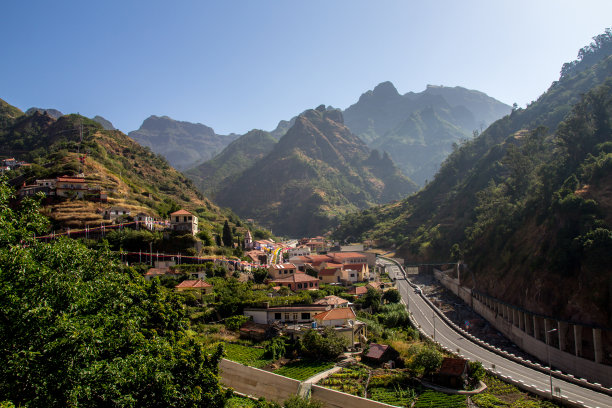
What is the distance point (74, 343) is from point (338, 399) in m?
16.2

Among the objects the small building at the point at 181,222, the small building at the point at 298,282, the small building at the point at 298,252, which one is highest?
the small building at the point at 181,222

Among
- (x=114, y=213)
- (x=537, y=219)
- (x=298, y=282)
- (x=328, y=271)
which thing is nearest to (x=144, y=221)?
(x=114, y=213)

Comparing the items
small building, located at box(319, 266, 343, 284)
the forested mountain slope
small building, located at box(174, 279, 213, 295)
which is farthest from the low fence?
small building, located at box(319, 266, 343, 284)

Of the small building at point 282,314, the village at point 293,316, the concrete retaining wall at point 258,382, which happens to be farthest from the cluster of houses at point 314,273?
the concrete retaining wall at point 258,382

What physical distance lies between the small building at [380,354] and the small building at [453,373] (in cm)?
466

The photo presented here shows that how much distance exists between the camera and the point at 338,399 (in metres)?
25.0

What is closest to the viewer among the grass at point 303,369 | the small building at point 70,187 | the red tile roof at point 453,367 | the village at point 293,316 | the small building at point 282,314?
the red tile roof at point 453,367

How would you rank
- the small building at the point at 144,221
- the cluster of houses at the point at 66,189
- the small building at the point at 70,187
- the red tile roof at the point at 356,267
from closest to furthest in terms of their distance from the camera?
the small building at the point at 144,221 < the cluster of houses at the point at 66,189 < the small building at the point at 70,187 < the red tile roof at the point at 356,267

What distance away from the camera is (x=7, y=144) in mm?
107062

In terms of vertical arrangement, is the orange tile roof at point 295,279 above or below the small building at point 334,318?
above

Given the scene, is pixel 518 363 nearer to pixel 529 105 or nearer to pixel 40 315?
pixel 40 315

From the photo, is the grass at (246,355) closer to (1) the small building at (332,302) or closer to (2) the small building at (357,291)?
(1) the small building at (332,302)

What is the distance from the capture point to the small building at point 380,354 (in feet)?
105

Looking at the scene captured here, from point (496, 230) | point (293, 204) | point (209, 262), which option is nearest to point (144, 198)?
point (209, 262)
